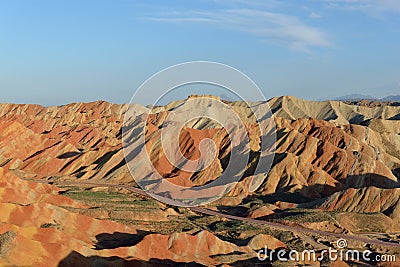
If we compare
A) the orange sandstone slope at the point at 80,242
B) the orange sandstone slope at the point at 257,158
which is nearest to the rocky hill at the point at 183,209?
the orange sandstone slope at the point at 80,242

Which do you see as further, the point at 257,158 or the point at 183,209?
the point at 257,158

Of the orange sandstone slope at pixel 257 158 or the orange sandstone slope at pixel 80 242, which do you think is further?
the orange sandstone slope at pixel 257 158

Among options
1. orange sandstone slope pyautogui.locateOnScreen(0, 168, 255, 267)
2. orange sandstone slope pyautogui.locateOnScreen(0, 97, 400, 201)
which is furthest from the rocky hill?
orange sandstone slope pyautogui.locateOnScreen(0, 97, 400, 201)

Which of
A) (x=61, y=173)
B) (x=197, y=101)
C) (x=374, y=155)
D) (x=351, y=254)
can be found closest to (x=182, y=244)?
(x=351, y=254)

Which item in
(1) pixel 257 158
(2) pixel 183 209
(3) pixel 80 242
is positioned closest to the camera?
(3) pixel 80 242

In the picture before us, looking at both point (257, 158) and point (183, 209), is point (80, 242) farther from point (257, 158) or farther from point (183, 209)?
point (257, 158)

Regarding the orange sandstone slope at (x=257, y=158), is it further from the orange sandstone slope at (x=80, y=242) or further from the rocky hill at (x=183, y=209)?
the orange sandstone slope at (x=80, y=242)

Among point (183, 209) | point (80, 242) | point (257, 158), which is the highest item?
point (257, 158)

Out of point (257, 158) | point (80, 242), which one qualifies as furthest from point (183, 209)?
point (80, 242)

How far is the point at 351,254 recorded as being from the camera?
59031 millimetres

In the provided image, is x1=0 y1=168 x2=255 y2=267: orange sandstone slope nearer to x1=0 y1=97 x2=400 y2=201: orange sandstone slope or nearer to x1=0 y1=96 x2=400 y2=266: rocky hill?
x1=0 y1=96 x2=400 y2=266: rocky hill

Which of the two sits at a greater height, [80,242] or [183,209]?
[183,209]

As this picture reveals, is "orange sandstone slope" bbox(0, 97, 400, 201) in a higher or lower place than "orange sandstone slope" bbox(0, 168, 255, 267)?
higher

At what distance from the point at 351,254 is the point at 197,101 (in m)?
138
